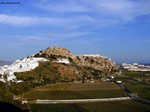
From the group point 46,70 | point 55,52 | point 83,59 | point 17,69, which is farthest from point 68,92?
point 83,59

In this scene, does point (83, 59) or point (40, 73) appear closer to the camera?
point (40, 73)

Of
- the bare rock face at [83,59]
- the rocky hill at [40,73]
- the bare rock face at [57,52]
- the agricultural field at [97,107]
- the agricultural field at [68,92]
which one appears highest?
the bare rock face at [57,52]

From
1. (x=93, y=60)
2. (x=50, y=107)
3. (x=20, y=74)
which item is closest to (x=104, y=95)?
(x=50, y=107)

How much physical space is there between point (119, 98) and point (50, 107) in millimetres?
12878

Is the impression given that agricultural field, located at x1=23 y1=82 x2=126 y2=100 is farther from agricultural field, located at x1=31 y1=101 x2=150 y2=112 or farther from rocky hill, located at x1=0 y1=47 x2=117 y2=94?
agricultural field, located at x1=31 y1=101 x2=150 y2=112

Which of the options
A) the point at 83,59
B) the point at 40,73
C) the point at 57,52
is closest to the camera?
the point at 40,73

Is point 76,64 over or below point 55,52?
below

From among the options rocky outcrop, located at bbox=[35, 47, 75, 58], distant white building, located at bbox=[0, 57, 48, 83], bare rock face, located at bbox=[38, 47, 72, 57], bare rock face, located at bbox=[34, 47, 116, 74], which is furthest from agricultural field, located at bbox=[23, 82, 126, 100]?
bare rock face, located at bbox=[38, 47, 72, 57]

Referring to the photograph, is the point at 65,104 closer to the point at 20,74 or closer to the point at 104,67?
the point at 20,74

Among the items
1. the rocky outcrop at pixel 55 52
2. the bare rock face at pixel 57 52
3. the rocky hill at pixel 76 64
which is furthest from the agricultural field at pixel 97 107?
the bare rock face at pixel 57 52

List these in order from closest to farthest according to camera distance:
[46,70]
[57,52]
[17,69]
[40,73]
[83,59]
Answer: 1. [40,73]
2. [17,69]
3. [46,70]
4. [57,52]
5. [83,59]

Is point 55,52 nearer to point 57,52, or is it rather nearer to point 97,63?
point 57,52

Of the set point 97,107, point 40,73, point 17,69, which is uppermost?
point 17,69

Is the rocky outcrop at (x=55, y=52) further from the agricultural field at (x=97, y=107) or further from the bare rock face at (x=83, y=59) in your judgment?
the agricultural field at (x=97, y=107)
